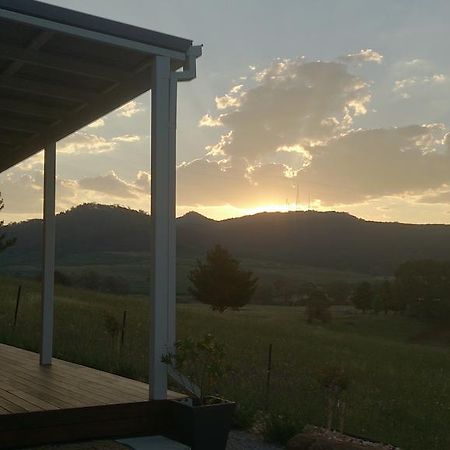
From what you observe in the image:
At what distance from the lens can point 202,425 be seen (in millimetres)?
4941

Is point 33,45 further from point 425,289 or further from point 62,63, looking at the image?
point 425,289

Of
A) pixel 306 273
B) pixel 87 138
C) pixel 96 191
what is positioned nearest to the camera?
pixel 87 138

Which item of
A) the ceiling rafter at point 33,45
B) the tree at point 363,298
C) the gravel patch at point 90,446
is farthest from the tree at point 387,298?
the gravel patch at point 90,446

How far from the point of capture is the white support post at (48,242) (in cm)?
760

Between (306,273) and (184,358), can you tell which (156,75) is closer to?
(184,358)

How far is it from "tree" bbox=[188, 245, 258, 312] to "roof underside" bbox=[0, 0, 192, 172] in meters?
37.7

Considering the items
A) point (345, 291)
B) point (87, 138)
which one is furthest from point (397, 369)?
point (345, 291)

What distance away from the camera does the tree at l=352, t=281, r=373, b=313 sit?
175ft

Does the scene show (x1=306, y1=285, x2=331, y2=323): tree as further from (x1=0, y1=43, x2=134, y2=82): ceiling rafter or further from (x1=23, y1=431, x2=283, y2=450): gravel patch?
(x1=0, y1=43, x2=134, y2=82): ceiling rafter

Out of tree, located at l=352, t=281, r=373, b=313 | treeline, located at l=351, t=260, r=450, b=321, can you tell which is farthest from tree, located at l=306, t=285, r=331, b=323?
tree, located at l=352, t=281, r=373, b=313

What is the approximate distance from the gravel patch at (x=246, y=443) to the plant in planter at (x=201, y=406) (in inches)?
34.0

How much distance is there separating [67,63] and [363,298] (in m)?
50.0

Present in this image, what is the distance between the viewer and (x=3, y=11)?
4586mm

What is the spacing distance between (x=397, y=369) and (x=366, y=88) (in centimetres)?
703
